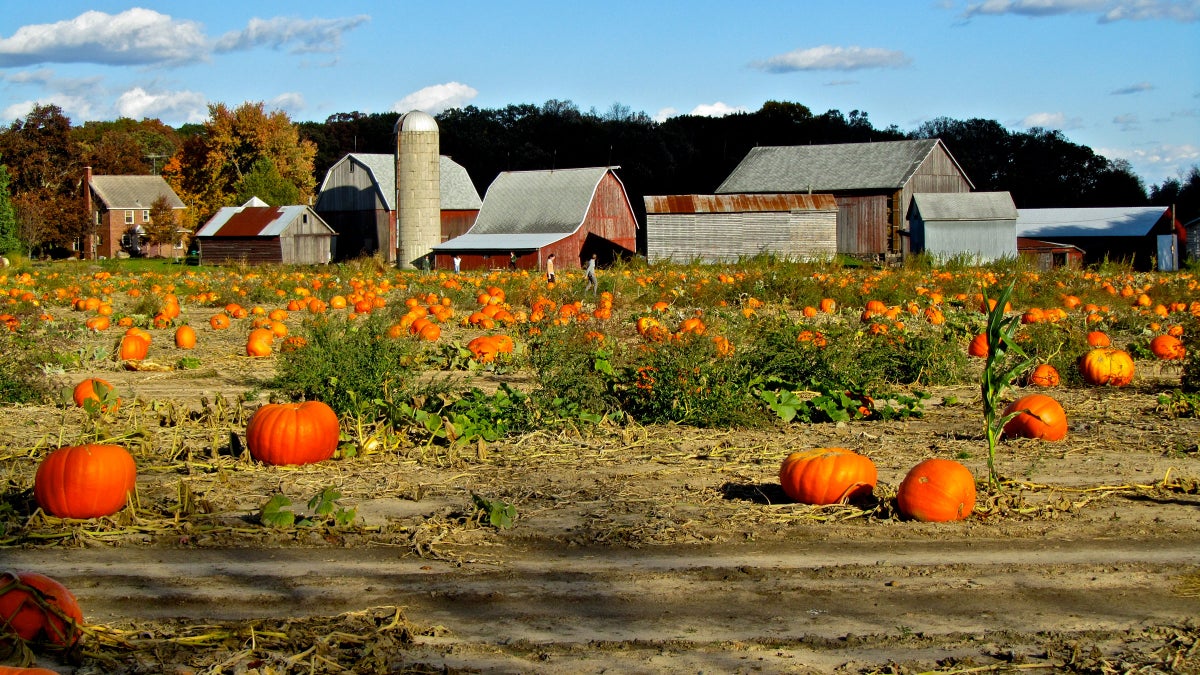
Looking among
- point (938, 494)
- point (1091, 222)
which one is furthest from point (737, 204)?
point (938, 494)

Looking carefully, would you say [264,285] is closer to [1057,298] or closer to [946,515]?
[1057,298]

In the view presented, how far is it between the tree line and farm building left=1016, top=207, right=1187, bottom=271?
8.65m

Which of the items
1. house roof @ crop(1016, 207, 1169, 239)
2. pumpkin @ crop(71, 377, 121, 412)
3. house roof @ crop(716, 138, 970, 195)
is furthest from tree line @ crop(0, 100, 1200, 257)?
pumpkin @ crop(71, 377, 121, 412)

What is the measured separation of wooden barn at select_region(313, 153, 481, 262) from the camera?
57.8 m

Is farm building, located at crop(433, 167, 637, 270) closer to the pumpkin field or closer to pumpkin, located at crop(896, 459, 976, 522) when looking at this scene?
the pumpkin field

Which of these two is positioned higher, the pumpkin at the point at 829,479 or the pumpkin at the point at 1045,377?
the pumpkin at the point at 1045,377

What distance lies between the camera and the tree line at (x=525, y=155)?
2872 inches

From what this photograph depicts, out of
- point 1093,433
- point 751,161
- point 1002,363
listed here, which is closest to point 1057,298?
point 1002,363

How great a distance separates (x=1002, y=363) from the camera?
479 inches

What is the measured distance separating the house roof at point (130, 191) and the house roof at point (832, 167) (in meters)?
40.4

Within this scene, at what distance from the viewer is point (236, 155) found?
7831 cm

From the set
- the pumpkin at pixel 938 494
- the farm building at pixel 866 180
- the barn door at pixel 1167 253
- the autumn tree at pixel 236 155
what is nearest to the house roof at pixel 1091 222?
the barn door at pixel 1167 253

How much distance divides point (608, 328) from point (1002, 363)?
188 inches

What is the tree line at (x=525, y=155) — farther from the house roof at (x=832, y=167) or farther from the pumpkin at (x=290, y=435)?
the pumpkin at (x=290, y=435)
